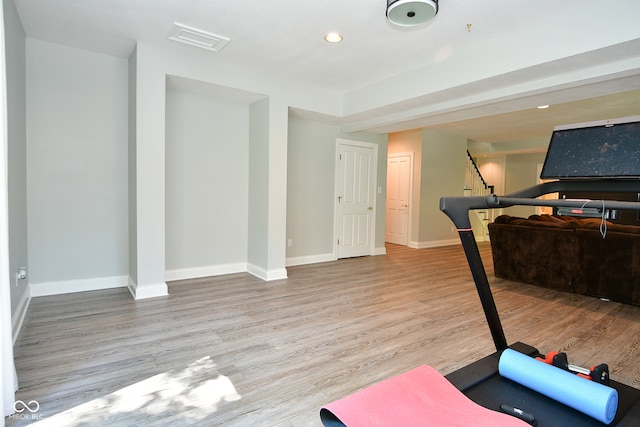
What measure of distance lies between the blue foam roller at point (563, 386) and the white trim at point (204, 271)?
397 centimetres

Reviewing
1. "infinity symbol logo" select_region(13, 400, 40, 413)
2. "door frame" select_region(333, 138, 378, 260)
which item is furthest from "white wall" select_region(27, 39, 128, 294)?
"door frame" select_region(333, 138, 378, 260)

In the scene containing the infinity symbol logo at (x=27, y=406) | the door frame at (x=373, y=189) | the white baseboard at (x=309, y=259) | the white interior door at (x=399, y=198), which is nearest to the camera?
the infinity symbol logo at (x=27, y=406)

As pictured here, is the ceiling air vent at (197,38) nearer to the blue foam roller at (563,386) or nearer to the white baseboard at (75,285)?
the white baseboard at (75,285)

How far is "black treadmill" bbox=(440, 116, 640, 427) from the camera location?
4.96 feet

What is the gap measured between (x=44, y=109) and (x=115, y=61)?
935 mm

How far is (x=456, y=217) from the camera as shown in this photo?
1826 millimetres

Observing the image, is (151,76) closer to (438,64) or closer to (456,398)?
(438,64)

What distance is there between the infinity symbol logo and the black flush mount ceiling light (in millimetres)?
3383

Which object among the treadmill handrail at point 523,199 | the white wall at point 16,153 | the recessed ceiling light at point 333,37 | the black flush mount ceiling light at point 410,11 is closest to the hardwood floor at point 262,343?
the white wall at point 16,153

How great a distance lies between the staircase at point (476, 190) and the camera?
29.5 ft

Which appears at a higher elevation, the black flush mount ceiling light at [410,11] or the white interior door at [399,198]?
the black flush mount ceiling light at [410,11]

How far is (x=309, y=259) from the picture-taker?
19.5 ft

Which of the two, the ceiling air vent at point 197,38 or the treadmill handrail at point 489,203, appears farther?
the ceiling air vent at point 197,38

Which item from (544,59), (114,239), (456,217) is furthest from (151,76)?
(544,59)
